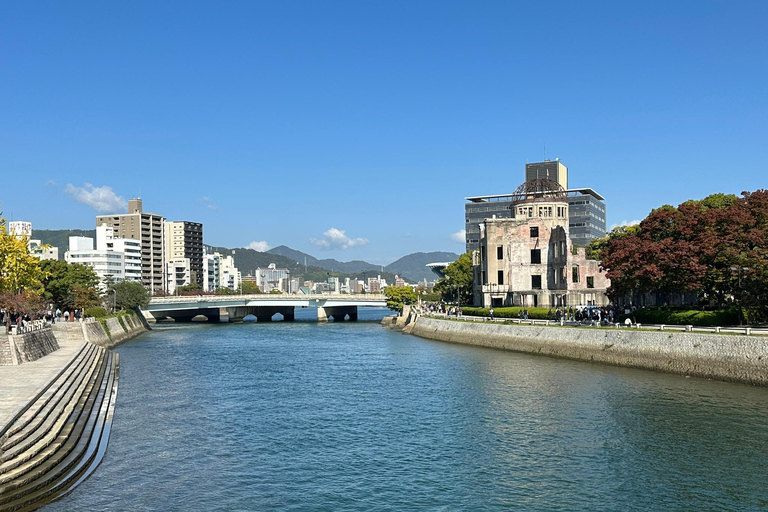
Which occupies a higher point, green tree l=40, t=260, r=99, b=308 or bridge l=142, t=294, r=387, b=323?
green tree l=40, t=260, r=99, b=308

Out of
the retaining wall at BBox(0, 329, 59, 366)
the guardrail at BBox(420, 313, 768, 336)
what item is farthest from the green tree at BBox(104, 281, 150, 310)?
the guardrail at BBox(420, 313, 768, 336)

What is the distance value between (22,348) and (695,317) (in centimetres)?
5090

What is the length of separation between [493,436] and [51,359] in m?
35.8

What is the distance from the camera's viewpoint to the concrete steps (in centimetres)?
2411

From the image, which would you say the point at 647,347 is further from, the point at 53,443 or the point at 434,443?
the point at 53,443

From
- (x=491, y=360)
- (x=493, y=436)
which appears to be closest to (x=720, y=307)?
(x=491, y=360)

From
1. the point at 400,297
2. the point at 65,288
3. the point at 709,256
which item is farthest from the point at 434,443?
the point at 400,297

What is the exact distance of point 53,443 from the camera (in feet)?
96.5

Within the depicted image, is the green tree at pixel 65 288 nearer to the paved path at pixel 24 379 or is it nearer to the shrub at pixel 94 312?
the shrub at pixel 94 312

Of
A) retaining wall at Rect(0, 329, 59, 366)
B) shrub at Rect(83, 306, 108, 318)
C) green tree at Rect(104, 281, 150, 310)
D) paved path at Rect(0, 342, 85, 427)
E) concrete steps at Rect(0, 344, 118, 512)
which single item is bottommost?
concrete steps at Rect(0, 344, 118, 512)

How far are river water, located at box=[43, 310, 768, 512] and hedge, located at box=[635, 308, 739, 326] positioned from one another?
6980mm

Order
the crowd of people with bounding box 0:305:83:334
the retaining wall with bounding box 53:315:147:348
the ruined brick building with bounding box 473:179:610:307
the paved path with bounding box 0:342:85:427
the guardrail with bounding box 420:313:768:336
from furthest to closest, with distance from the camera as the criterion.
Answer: the ruined brick building with bounding box 473:179:610:307
the retaining wall with bounding box 53:315:147:348
the crowd of people with bounding box 0:305:83:334
the guardrail with bounding box 420:313:768:336
the paved path with bounding box 0:342:85:427

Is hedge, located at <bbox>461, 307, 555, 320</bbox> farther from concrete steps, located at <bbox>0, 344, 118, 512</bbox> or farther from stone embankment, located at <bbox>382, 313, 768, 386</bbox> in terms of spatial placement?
concrete steps, located at <bbox>0, 344, 118, 512</bbox>

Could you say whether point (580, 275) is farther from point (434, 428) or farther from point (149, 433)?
point (149, 433)
